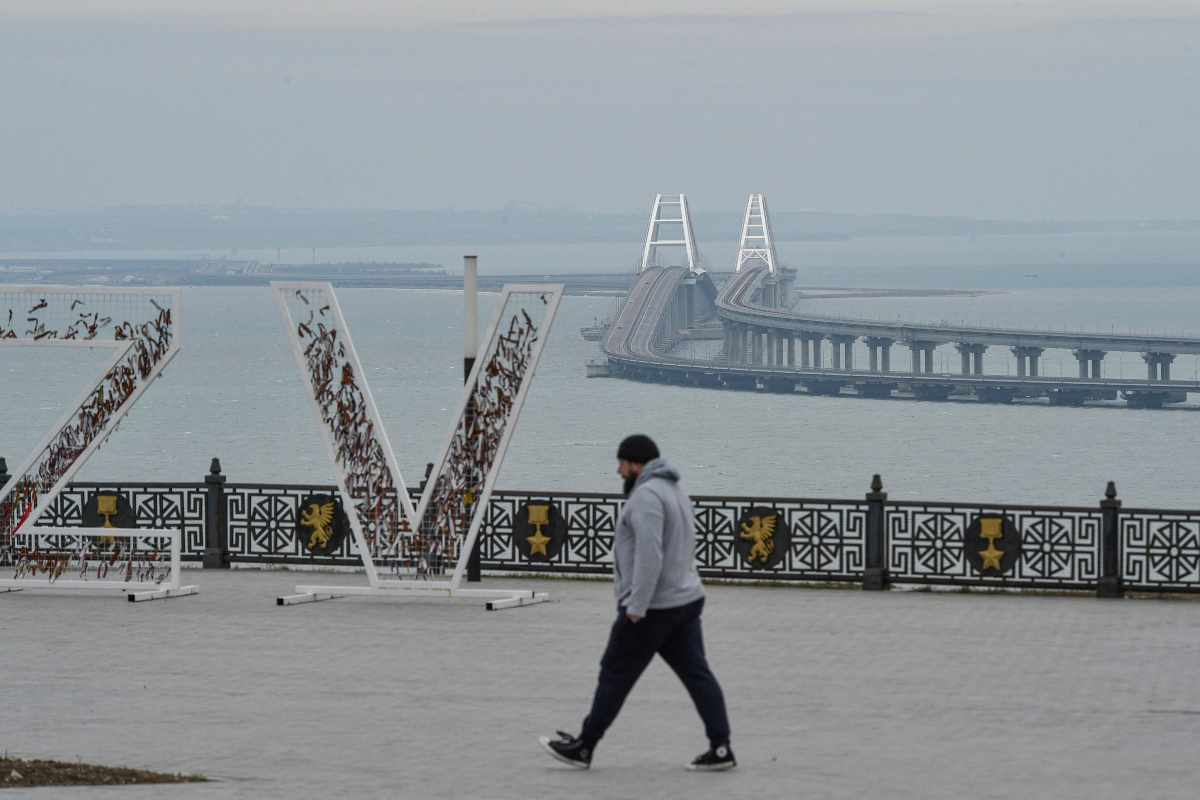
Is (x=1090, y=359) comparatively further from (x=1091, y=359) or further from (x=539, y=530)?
(x=539, y=530)

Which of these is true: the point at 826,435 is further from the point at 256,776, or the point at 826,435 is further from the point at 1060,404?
the point at 256,776

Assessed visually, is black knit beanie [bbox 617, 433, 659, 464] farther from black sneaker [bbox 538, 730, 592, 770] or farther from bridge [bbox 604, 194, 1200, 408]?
bridge [bbox 604, 194, 1200, 408]

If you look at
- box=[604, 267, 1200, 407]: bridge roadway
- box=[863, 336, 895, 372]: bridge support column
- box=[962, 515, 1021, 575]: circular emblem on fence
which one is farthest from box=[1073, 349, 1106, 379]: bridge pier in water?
box=[962, 515, 1021, 575]: circular emblem on fence

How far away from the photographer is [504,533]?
1631cm

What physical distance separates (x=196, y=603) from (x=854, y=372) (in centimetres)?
11745

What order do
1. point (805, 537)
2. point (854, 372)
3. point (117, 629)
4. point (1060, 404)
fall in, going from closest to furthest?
1. point (117, 629)
2. point (805, 537)
3. point (1060, 404)
4. point (854, 372)

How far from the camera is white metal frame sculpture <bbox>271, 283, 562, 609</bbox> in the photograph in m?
14.5

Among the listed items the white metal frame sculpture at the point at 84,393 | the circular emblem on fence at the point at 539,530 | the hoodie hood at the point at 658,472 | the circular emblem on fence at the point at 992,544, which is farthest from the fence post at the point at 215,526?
the hoodie hood at the point at 658,472

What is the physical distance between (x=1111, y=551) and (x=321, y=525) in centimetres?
604

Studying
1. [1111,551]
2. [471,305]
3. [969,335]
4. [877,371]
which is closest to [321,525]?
[471,305]

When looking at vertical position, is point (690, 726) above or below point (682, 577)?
below

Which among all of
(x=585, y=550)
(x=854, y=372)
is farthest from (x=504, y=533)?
(x=854, y=372)

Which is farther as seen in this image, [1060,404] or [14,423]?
[1060,404]

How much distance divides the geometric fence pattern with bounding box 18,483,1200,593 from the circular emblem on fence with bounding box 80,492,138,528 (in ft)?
0.19
